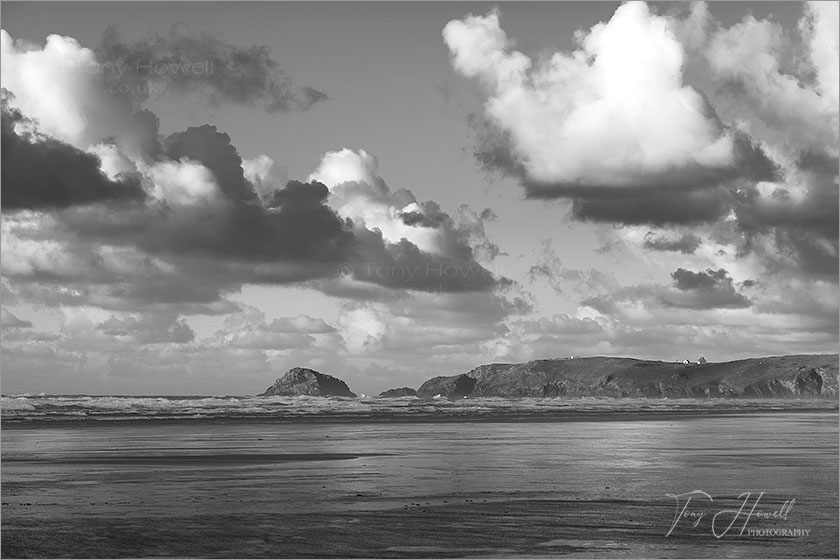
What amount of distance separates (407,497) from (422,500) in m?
1.07

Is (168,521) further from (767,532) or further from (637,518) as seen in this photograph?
(767,532)

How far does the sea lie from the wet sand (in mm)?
89

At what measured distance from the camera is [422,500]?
36.0 meters

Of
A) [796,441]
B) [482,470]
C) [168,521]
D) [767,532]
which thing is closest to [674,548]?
[767,532]

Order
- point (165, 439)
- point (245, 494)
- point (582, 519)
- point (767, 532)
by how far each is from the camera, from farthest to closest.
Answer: point (165, 439), point (245, 494), point (582, 519), point (767, 532)

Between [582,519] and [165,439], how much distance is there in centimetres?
5051

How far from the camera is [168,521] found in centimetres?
3122

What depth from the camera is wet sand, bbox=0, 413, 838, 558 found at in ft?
88.6

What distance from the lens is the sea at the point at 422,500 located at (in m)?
26.9

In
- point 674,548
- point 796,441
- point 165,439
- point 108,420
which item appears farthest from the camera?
point 108,420

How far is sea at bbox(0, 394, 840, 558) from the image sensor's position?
26.9m

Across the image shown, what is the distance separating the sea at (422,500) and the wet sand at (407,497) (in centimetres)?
9

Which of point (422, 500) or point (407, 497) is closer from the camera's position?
point (422, 500)

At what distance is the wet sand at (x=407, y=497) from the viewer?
2702 centimetres
